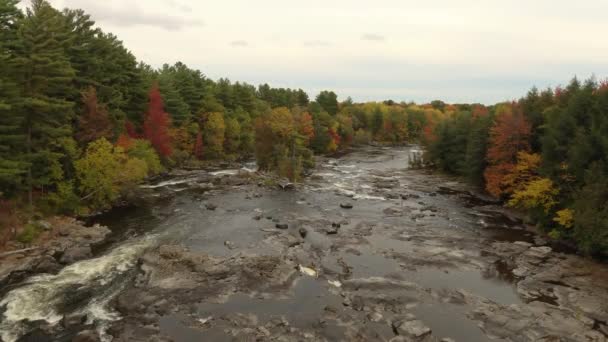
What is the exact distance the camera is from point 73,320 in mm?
23172

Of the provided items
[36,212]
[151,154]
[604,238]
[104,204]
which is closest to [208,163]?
[151,154]

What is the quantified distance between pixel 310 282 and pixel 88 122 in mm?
30426

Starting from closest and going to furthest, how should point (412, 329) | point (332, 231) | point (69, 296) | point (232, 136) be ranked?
1. point (412, 329)
2. point (69, 296)
3. point (332, 231)
4. point (232, 136)

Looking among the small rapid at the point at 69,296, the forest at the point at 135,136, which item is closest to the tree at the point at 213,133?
the forest at the point at 135,136

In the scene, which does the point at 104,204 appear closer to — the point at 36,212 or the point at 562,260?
the point at 36,212

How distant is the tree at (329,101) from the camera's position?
462ft

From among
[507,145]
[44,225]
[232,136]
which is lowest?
[44,225]

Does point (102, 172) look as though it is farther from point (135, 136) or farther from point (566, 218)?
point (566, 218)

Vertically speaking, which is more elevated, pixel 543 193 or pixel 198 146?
pixel 198 146

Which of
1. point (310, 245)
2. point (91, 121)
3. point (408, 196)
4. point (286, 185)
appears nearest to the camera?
point (310, 245)

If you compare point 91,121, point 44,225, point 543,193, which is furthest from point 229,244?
point 543,193

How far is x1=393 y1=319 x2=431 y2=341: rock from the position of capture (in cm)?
2278

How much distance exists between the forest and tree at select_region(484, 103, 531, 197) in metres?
0.17

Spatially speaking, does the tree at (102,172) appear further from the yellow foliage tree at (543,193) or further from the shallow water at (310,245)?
the yellow foliage tree at (543,193)
